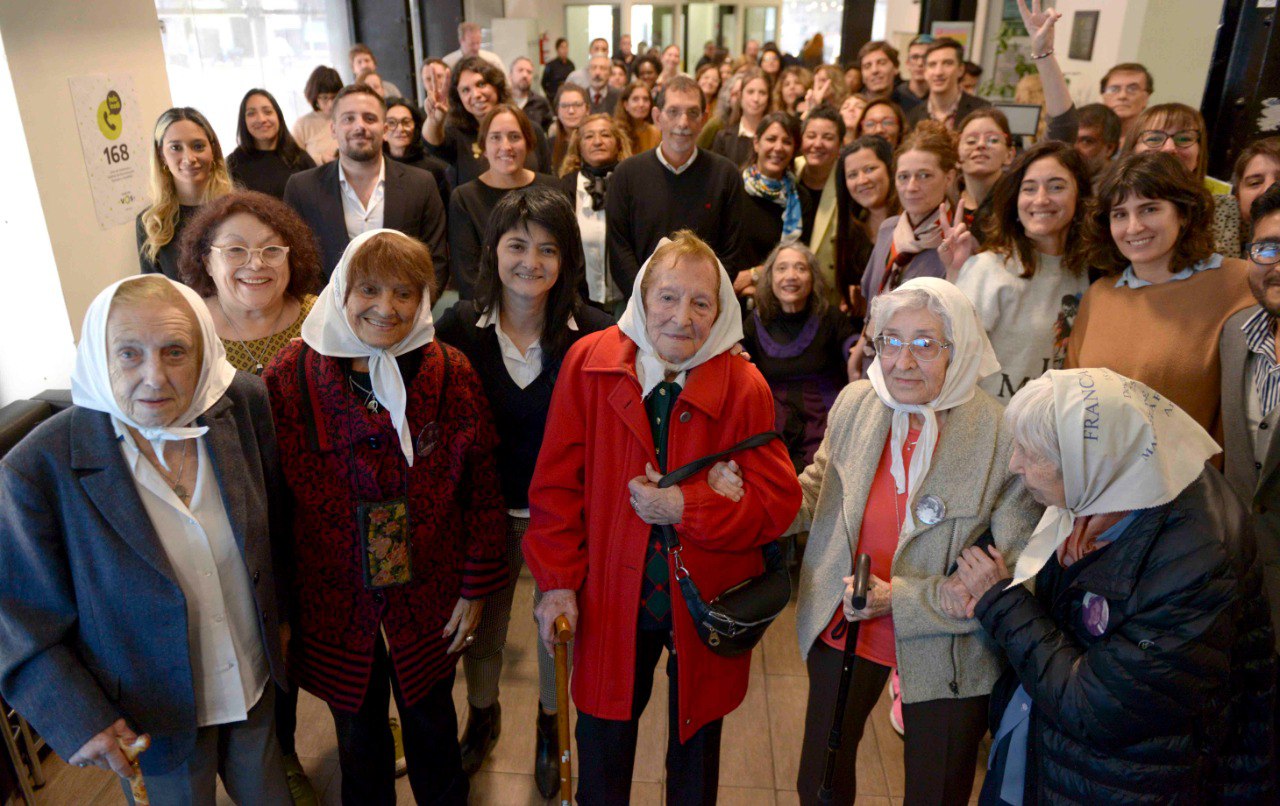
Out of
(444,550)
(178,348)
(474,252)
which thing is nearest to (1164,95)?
(474,252)

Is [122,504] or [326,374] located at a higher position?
[326,374]

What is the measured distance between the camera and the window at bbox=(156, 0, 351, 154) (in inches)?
252

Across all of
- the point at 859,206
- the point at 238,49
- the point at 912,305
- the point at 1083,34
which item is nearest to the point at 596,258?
the point at 859,206

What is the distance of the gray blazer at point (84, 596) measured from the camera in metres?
1.76

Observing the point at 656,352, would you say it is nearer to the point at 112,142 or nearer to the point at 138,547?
the point at 138,547

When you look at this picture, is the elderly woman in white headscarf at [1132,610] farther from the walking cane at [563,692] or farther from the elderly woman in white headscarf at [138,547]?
the elderly woman in white headscarf at [138,547]

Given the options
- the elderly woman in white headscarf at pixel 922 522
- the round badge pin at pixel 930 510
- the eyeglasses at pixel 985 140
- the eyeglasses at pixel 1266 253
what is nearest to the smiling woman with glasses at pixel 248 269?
the elderly woman in white headscarf at pixel 922 522

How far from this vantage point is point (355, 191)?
13.5 ft

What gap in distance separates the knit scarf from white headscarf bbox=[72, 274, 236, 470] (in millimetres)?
3123

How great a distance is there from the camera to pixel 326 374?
2.11 m

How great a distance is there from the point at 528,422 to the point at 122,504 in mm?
1074

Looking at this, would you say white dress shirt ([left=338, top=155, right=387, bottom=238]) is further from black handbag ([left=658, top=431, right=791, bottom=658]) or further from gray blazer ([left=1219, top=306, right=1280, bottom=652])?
gray blazer ([left=1219, top=306, right=1280, bottom=652])

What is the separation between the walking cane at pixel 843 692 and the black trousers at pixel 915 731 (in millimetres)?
19

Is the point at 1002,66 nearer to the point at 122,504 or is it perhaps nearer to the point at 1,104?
the point at 1,104
